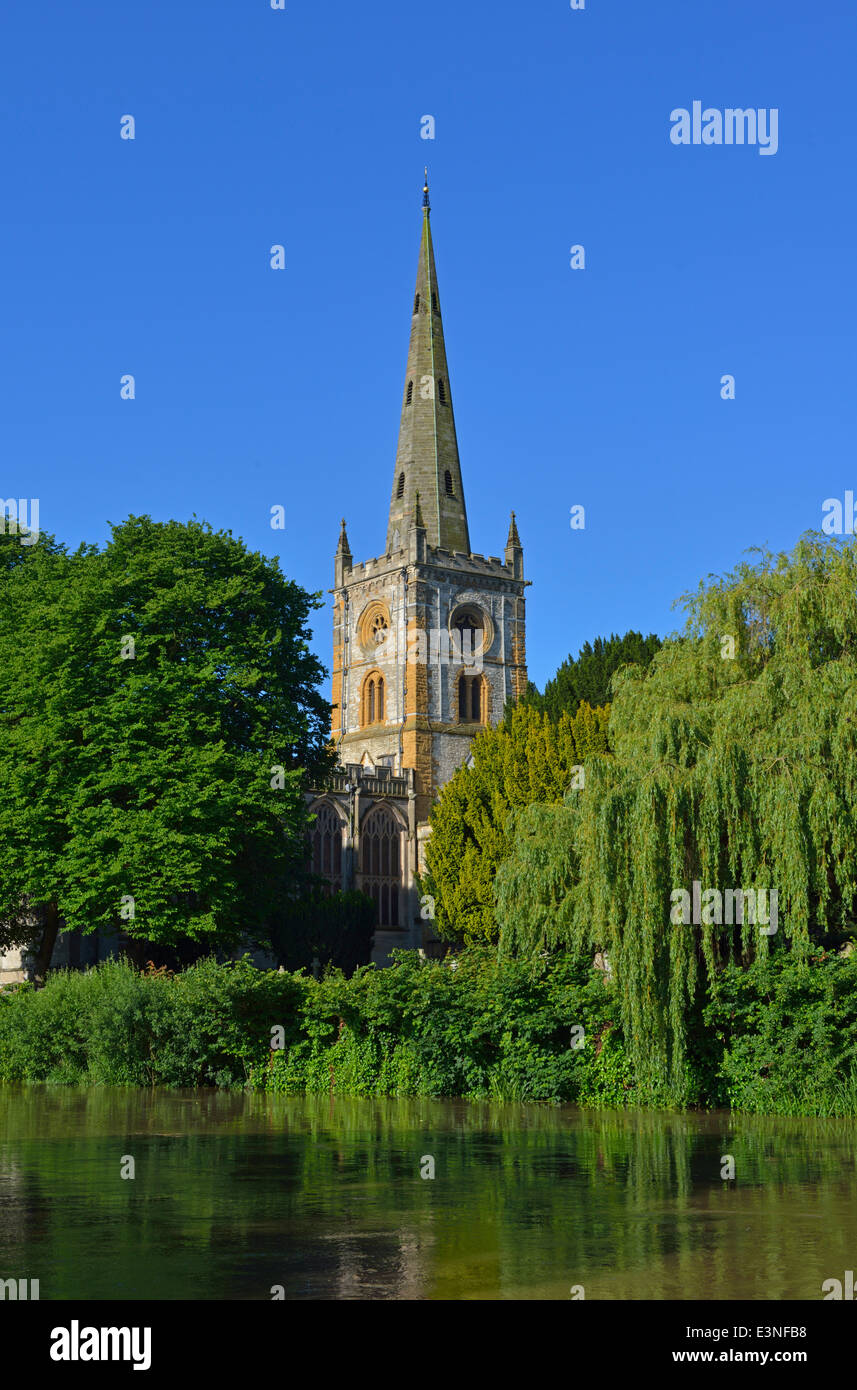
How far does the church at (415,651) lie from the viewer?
247 ft

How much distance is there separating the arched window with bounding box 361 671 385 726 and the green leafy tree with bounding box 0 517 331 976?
46646 mm

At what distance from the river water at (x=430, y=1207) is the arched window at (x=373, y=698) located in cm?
6524

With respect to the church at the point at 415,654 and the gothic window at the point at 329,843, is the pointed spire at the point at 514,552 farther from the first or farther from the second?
the gothic window at the point at 329,843

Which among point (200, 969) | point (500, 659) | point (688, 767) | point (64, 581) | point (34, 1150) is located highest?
point (500, 659)

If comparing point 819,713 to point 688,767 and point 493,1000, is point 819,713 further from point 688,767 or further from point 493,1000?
point 493,1000

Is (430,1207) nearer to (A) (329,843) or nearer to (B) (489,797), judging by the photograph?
(B) (489,797)

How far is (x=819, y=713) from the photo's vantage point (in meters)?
20.8

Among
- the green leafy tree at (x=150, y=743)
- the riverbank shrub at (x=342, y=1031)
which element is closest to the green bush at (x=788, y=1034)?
the riverbank shrub at (x=342, y=1031)

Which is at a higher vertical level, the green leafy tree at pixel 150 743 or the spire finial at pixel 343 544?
the spire finial at pixel 343 544

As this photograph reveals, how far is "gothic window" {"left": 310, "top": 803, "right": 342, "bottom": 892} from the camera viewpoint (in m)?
72.6

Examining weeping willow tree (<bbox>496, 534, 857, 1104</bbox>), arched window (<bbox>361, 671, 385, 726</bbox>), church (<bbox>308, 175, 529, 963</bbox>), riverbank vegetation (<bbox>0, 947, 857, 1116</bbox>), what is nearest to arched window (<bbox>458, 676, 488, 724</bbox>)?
church (<bbox>308, 175, 529, 963</bbox>)

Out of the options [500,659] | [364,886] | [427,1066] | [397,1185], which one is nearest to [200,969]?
[427,1066]

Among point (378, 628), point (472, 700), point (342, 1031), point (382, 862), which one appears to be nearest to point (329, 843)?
point (382, 862)

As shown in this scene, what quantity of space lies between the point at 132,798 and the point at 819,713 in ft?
58.2
